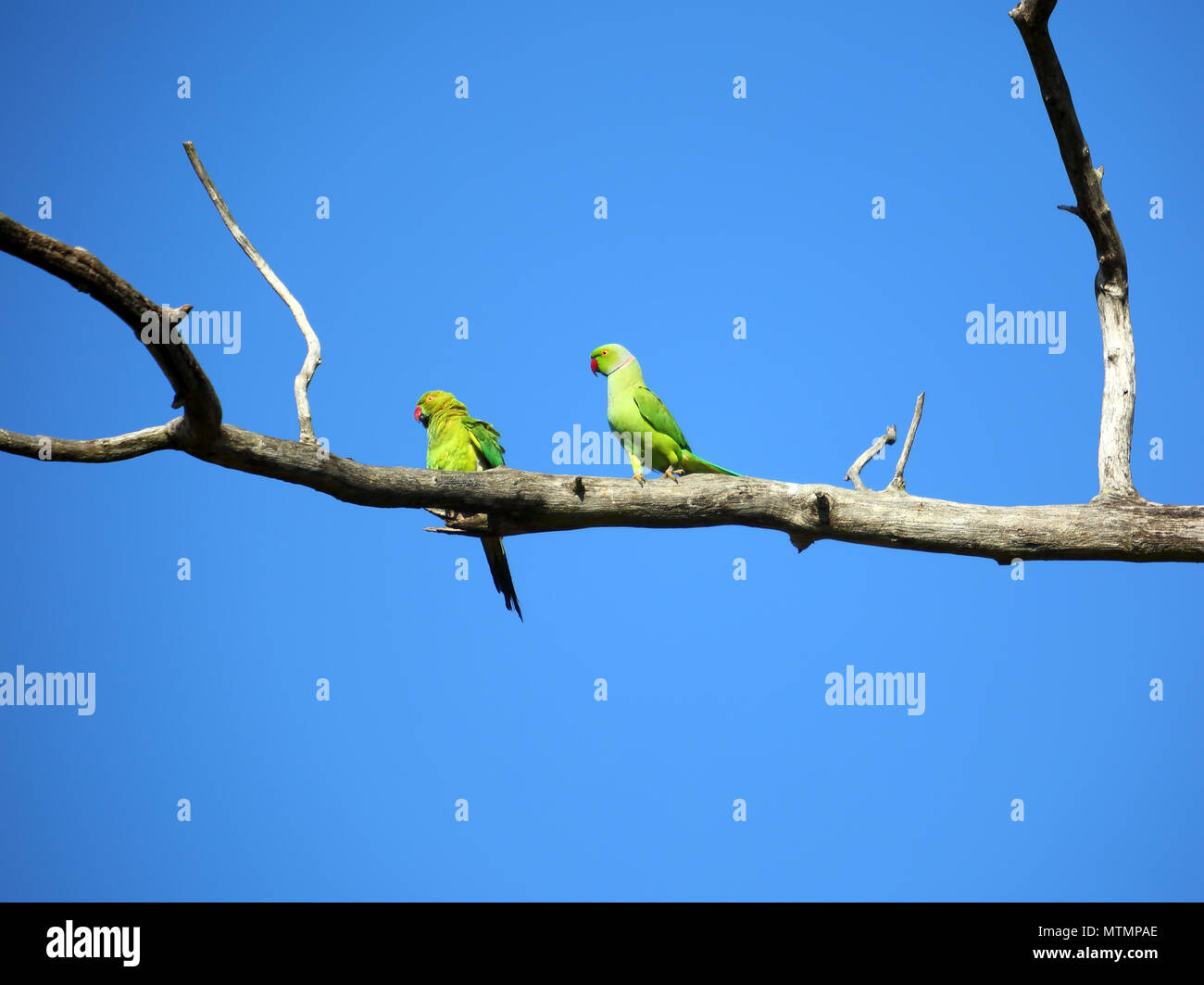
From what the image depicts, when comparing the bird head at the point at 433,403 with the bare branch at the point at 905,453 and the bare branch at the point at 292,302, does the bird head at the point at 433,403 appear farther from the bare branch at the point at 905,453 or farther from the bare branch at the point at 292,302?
the bare branch at the point at 905,453

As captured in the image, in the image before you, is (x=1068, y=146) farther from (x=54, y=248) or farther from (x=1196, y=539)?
(x=54, y=248)

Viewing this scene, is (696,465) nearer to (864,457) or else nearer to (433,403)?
(864,457)

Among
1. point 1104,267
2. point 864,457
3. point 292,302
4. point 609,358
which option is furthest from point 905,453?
point 292,302

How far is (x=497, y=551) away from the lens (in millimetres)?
7094

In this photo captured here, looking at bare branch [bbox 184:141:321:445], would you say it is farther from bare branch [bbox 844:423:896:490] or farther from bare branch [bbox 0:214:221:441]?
bare branch [bbox 844:423:896:490]

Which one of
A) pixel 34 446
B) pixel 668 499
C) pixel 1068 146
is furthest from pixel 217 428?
pixel 1068 146

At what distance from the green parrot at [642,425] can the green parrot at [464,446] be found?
1072 mm

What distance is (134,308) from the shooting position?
3.66m

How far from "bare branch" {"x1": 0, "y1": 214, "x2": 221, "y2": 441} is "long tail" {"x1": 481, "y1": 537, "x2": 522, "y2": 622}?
10.4 ft

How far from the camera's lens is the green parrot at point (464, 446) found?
23.4ft

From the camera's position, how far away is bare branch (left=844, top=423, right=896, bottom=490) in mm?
5586

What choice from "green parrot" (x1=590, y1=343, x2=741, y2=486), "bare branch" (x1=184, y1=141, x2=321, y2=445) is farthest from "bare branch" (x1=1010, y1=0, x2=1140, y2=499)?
"bare branch" (x1=184, y1=141, x2=321, y2=445)
